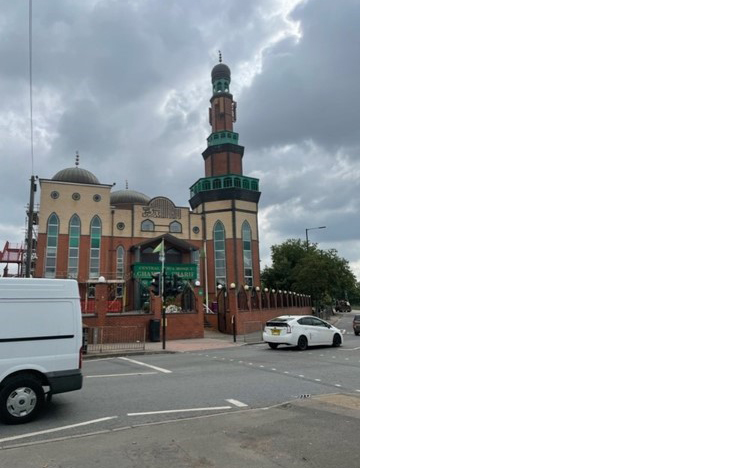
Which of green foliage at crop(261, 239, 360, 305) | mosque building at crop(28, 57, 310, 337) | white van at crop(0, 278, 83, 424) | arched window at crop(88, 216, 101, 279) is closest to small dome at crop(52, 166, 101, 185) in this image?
mosque building at crop(28, 57, 310, 337)

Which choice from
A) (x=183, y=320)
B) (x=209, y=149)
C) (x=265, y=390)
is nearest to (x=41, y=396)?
(x=265, y=390)

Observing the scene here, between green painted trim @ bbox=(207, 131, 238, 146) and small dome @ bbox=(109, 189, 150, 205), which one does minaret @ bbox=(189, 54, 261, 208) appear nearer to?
green painted trim @ bbox=(207, 131, 238, 146)

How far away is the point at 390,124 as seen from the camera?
91.4 inches

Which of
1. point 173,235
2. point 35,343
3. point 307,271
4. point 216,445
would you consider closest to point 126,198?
point 173,235

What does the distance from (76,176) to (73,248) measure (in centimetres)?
726

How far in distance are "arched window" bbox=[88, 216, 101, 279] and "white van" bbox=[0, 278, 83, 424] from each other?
3350 centimetres

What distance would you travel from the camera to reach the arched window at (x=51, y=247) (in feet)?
115

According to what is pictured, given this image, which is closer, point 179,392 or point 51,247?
point 179,392

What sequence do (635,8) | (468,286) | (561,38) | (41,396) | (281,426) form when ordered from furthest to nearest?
1. (41,396)
2. (281,426)
3. (468,286)
4. (561,38)
5. (635,8)

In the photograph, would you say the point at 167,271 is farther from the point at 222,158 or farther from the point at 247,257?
the point at 222,158

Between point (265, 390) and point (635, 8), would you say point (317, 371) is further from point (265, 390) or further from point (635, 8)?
point (635, 8)

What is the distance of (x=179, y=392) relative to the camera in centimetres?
924

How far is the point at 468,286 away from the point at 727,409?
2.75ft

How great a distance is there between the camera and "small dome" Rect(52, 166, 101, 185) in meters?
40.1
